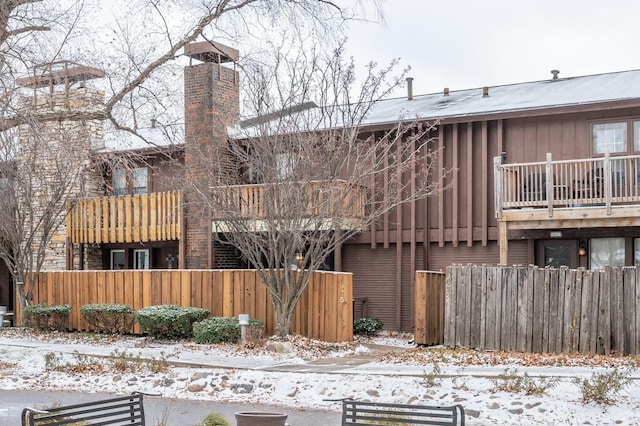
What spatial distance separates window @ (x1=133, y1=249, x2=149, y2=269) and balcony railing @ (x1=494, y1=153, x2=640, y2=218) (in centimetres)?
1277

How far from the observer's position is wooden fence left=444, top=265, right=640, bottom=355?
14391 millimetres

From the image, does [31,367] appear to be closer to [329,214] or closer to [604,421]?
[329,214]

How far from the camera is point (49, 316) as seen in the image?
20.8 metres

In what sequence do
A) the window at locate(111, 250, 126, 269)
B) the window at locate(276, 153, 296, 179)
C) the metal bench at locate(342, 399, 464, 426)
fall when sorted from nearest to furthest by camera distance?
1. the metal bench at locate(342, 399, 464, 426)
2. the window at locate(276, 153, 296, 179)
3. the window at locate(111, 250, 126, 269)

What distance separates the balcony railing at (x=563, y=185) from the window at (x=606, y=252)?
4.40ft

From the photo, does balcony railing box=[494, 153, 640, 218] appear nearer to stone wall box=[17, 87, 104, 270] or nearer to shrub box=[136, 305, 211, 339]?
shrub box=[136, 305, 211, 339]

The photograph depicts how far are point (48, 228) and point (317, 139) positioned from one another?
28.7ft

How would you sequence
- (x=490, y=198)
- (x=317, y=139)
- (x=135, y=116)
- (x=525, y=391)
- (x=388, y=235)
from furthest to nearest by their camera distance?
(x=388, y=235) < (x=490, y=198) < (x=135, y=116) < (x=317, y=139) < (x=525, y=391)

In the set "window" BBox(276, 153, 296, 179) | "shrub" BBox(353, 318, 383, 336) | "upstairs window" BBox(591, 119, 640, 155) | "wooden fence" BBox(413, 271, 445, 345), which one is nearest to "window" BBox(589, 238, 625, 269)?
"upstairs window" BBox(591, 119, 640, 155)

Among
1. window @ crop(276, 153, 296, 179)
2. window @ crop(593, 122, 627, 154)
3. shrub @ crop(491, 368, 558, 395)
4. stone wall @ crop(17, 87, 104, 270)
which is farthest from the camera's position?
stone wall @ crop(17, 87, 104, 270)

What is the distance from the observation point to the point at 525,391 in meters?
10.2

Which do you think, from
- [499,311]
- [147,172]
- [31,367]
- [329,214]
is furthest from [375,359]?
[147,172]

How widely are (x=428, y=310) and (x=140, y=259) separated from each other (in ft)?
41.5

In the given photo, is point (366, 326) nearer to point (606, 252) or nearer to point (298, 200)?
point (298, 200)
